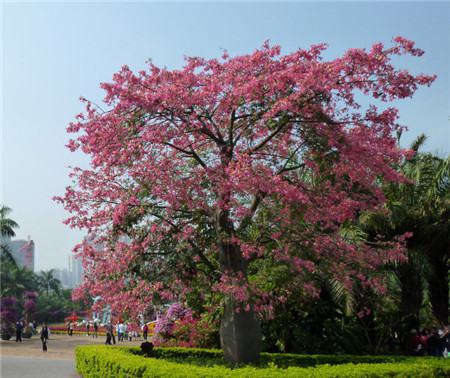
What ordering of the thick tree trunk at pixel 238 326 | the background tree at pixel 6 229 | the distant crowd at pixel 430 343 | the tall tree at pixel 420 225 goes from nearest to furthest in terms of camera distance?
the thick tree trunk at pixel 238 326, the distant crowd at pixel 430 343, the tall tree at pixel 420 225, the background tree at pixel 6 229

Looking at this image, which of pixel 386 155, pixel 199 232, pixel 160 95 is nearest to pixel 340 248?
pixel 386 155

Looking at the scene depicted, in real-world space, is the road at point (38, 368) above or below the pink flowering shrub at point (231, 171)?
below

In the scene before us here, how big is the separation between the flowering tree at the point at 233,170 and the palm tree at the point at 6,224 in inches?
990

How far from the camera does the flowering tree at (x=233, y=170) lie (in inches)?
412

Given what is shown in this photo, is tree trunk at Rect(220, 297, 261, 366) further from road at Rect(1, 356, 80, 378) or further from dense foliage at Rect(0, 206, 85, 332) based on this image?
dense foliage at Rect(0, 206, 85, 332)

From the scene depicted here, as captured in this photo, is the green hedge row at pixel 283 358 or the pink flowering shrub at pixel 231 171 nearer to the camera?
the pink flowering shrub at pixel 231 171

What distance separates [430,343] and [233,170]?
11039 millimetres

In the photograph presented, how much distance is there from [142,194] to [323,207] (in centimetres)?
357

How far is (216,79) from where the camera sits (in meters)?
10.9

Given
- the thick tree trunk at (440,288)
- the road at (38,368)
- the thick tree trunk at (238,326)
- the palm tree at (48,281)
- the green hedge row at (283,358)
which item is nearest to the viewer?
the thick tree trunk at (238,326)

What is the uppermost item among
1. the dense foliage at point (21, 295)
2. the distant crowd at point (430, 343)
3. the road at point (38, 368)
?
the dense foliage at point (21, 295)

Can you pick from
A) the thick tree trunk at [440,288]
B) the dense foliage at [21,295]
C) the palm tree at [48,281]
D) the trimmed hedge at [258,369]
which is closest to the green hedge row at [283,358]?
the trimmed hedge at [258,369]

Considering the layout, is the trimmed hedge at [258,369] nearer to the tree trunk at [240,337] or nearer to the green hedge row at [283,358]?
the green hedge row at [283,358]

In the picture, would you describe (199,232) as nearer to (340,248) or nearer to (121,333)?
(340,248)
